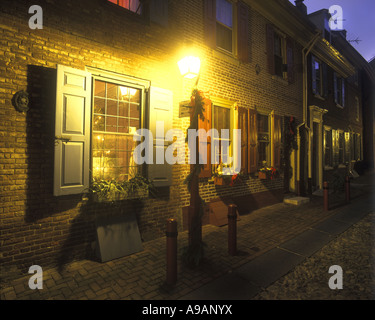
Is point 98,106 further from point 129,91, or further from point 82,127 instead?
point 82,127

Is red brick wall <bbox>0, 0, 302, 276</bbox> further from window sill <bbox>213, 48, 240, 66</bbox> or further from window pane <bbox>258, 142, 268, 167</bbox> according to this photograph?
window pane <bbox>258, 142, 268, 167</bbox>

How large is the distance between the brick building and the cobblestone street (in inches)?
108

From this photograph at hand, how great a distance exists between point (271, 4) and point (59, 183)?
29.1 ft

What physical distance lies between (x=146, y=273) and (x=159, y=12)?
5.22 metres

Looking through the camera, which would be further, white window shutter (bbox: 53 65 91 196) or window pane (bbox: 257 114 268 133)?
window pane (bbox: 257 114 268 133)

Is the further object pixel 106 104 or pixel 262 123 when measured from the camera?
pixel 262 123

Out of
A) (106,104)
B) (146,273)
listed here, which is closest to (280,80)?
(106,104)

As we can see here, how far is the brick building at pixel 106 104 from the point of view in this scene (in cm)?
349

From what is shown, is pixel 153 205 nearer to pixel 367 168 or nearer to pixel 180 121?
pixel 180 121

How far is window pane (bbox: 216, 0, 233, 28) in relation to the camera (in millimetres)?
6844

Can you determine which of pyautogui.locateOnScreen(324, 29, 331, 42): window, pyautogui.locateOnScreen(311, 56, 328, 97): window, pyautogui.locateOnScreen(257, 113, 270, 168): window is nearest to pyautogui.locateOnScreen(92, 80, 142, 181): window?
pyautogui.locateOnScreen(257, 113, 270, 168): window

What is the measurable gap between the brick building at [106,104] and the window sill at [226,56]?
55mm

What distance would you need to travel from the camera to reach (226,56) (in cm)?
668

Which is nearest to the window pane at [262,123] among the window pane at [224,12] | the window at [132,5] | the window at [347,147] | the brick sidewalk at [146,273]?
the window pane at [224,12]
